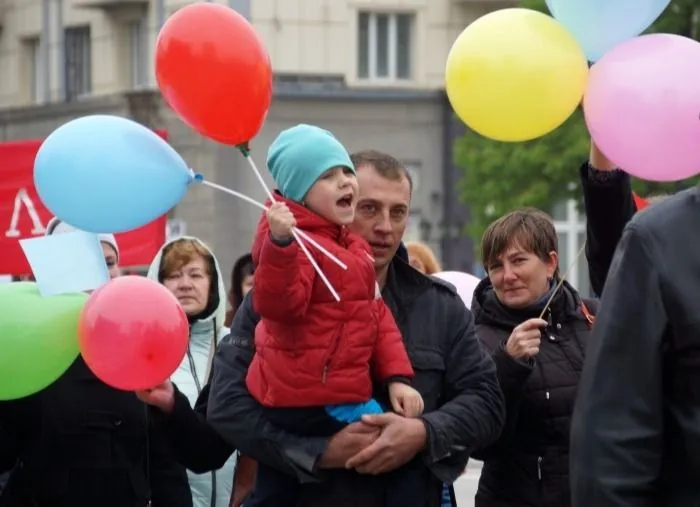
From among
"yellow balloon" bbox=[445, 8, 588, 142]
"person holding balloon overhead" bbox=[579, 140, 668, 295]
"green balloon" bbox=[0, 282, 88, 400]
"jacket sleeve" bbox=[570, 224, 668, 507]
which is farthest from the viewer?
"green balloon" bbox=[0, 282, 88, 400]

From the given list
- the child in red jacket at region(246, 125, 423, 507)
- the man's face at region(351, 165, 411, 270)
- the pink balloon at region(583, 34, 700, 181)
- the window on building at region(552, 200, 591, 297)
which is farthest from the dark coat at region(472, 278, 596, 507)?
the window on building at region(552, 200, 591, 297)

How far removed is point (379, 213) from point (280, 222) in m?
0.60

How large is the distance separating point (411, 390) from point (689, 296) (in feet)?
4.37

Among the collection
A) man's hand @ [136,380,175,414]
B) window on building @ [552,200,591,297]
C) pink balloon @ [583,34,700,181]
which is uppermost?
pink balloon @ [583,34,700,181]

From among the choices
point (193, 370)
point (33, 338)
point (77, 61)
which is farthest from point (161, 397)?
point (77, 61)

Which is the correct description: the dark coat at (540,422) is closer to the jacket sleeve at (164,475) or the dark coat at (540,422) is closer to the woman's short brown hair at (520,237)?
the woman's short brown hair at (520,237)

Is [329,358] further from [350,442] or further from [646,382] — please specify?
[646,382]

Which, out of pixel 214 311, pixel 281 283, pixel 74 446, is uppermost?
pixel 281 283

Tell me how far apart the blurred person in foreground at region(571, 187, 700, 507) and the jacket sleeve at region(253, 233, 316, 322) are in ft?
3.46

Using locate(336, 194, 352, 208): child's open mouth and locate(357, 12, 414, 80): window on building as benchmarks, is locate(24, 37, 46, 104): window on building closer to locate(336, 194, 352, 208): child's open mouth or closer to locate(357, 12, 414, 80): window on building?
locate(357, 12, 414, 80): window on building

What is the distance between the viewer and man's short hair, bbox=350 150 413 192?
5148mm

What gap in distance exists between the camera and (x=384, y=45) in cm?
3475

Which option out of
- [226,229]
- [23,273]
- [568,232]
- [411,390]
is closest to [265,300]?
[411,390]

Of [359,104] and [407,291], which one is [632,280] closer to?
[407,291]
